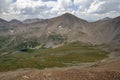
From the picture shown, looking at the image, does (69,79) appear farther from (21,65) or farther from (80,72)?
(21,65)

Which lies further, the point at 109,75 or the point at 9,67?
the point at 9,67

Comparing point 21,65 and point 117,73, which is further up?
point 117,73

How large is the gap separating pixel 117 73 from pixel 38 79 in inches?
557

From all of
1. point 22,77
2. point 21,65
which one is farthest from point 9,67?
point 22,77

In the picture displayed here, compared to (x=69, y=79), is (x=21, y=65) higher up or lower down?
lower down

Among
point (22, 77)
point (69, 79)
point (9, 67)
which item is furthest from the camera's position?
point (9, 67)

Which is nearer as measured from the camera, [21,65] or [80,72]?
[80,72]

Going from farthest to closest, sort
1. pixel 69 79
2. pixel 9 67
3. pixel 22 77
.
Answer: pixel 9 67 < pixel 22 77 < pixel 69 79

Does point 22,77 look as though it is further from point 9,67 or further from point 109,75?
point 9,67

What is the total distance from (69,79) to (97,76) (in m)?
4.99

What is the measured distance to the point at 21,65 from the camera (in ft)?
478

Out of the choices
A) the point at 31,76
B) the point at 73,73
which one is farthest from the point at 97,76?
the point at 31,76

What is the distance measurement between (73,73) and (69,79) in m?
2.07

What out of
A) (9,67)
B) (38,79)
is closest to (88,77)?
(38,79)
